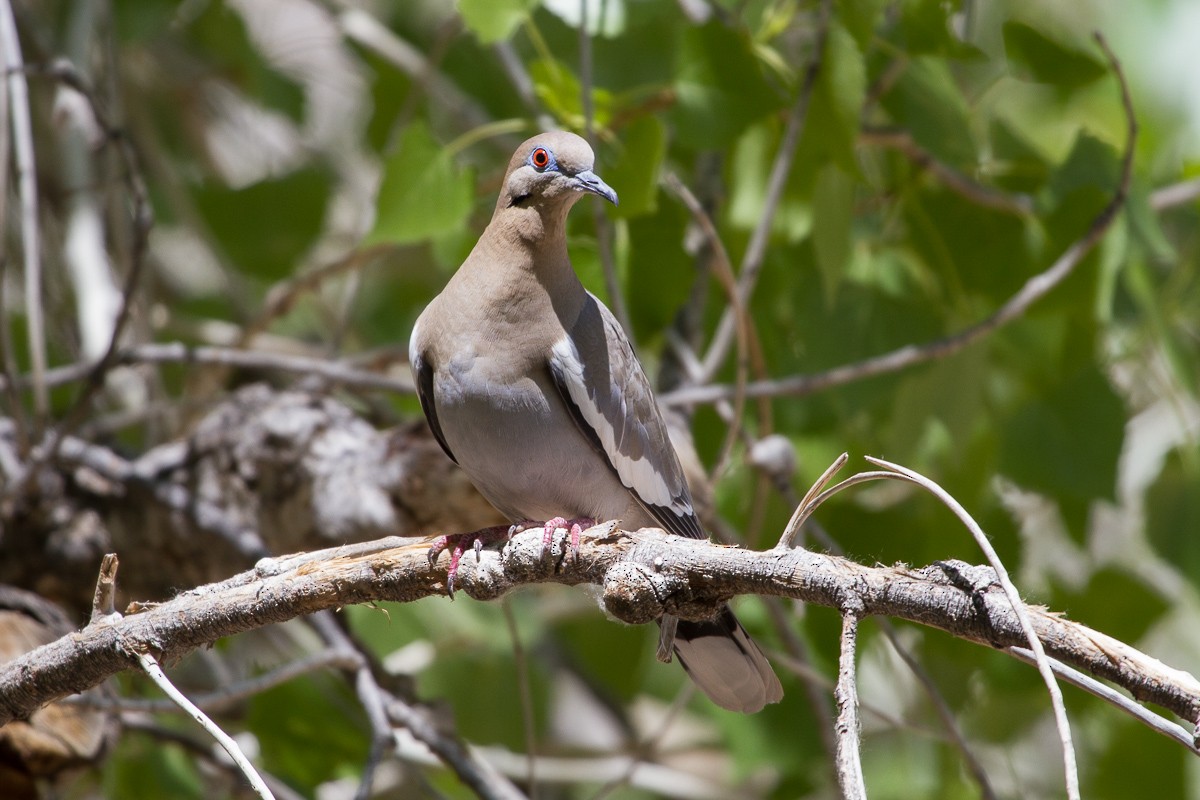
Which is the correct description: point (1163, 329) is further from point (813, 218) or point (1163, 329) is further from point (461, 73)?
point (461, 73)

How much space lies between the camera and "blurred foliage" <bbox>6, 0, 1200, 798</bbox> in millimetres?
2650

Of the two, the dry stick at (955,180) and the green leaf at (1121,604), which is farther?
the green leaf at (1121,604)

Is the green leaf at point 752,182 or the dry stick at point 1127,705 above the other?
the green leaf at point 752,182

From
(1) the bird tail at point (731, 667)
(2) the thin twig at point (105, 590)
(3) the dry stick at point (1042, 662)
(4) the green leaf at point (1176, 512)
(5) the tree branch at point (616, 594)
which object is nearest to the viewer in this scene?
(3) the dry stick at point (1042, 662)

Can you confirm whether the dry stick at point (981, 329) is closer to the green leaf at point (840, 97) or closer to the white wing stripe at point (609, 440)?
the white wing stripe at point (609, 440)

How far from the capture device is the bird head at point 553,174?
2400mm

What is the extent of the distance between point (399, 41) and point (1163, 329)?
9.56 feet

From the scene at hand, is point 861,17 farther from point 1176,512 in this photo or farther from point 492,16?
point 1176,512

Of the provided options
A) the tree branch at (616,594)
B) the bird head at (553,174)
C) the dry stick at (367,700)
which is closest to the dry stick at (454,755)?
the dry stick at (367,700)

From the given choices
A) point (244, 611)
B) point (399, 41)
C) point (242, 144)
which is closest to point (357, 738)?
point (244, 611)

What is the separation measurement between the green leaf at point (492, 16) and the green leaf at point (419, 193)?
1.03 ft

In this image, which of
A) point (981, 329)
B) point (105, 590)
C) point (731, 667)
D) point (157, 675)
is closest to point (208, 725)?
point (157, 675)

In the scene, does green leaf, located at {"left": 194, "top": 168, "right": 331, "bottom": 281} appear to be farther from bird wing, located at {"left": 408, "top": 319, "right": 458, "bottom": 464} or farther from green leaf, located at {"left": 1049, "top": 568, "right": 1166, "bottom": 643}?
green leaf, located at {"left": 1049, "top": 568, "right": 1166, "bottom": 643}

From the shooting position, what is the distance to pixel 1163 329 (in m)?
2.80
